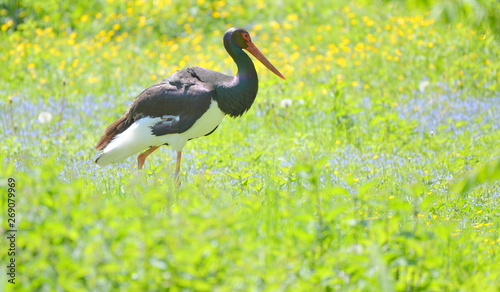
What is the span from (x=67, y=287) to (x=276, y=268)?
80cm

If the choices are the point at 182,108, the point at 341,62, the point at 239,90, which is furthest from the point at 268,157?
the point at 341,62

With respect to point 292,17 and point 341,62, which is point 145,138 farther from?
point 292,17

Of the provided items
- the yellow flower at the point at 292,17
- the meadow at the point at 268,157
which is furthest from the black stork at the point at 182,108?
the yellow flower at the point at 292,17

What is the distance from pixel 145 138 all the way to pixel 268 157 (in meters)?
1.20

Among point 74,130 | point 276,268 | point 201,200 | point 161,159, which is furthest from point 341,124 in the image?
point 276,268

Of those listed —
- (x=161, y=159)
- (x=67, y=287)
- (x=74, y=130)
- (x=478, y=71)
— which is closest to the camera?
(x=67, y=287)

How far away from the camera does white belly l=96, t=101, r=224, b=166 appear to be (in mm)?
5648

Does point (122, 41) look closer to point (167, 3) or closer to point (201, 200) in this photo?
point (167, 3)

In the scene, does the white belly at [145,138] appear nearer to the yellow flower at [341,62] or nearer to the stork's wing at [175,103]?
the stork's wing at [175,103]

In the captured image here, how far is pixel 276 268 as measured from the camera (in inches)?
121

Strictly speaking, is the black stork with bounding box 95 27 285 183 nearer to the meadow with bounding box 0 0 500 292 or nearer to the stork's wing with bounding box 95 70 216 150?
the stork's wing with bounding box 95 70 216 150

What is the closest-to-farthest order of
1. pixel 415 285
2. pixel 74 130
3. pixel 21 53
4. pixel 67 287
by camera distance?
pixel 67 287, pixel 415 285, pixel 74 130, pixel 21 53

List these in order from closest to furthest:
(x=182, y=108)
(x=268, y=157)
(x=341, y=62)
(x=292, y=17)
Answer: (x=182, y=108) < (x=268, y=157) < (x=341, y=62) < (x=292, y=17)

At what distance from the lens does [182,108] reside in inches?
220
